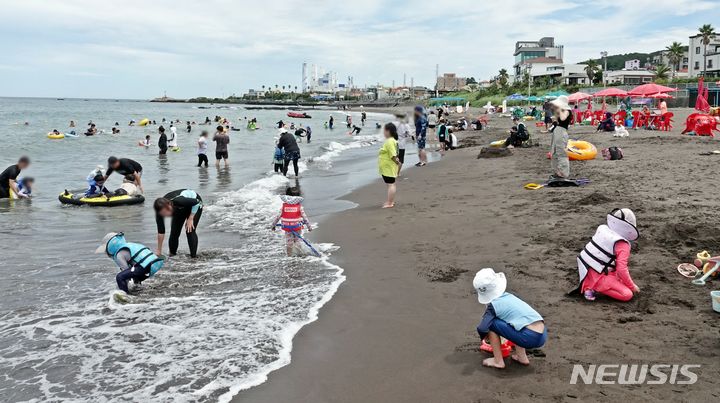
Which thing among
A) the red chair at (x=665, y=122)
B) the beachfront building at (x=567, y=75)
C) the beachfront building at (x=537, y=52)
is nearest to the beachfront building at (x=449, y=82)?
the beachfront building at (x=537, y=52)

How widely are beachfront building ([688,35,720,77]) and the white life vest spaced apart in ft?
227

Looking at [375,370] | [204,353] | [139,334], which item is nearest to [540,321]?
[375,370]

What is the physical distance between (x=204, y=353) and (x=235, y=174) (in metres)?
14.4

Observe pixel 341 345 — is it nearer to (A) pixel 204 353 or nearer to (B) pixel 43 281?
(A) pixel 204 353

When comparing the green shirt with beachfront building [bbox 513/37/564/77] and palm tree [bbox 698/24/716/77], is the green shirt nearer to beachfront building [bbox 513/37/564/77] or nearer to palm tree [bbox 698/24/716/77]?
palm tree [bbox 698/24/716/77]

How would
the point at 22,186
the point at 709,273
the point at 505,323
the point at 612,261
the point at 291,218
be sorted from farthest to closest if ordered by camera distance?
the point at 22,186
the point at 291,218
the point at 709,273
the point at 612,261
the point at 505,323

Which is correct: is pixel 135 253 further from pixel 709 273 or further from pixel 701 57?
pixel 701 57

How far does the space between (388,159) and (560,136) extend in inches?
137

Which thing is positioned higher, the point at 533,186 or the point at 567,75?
the point at 567,75

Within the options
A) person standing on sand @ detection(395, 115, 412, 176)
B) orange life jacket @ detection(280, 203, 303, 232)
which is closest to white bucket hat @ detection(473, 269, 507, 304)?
orange life jacket @ detection(280, 203, 303, 232)

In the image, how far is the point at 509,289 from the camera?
5715mm

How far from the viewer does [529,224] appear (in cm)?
803

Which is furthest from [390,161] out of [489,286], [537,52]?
[537,52]

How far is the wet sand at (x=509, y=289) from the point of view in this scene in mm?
3928
